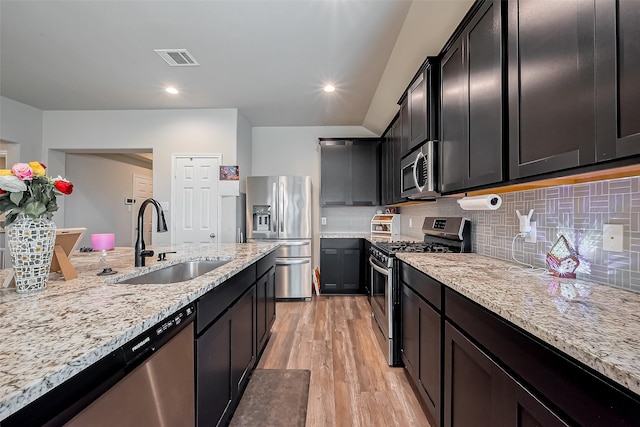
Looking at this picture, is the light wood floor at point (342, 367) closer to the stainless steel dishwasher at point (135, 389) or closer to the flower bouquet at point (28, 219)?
the stainless steel dishwasher at point (135, 389)

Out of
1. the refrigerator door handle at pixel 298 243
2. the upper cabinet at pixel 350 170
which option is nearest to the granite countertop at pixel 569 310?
the refrigerator door handle at pixel 298 243

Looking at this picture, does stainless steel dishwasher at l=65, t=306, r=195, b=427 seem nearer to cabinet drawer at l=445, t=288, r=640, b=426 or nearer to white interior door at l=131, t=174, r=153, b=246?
cabinet drawer at l=445, t=288, r=640, b=426

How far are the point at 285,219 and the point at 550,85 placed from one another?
133 inches

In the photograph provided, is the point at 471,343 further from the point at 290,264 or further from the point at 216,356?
the point at 290,264

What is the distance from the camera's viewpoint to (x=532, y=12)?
111 centimetres

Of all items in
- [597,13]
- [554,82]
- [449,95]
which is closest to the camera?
[597,13]

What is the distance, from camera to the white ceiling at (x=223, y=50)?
6.91 ft

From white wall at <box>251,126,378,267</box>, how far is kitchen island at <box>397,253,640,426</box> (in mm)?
3452

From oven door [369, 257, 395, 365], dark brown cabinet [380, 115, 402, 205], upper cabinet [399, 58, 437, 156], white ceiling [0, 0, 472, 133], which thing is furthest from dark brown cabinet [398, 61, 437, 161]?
oven door [369, 257, 395, 365]

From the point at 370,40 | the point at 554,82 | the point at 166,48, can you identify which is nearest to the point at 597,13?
the point at 554,82

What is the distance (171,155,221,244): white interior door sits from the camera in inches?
160

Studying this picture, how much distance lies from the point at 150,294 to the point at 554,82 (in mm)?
1652

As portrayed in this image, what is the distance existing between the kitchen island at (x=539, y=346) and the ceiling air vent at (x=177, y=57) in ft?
9.53

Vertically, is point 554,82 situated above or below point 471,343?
above
